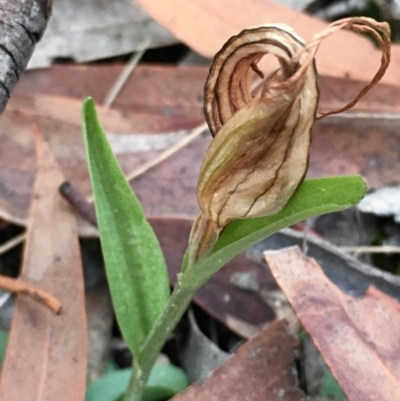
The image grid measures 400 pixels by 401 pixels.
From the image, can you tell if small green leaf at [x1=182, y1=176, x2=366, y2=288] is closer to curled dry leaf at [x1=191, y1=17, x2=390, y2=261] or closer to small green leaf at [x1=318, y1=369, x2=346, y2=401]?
curled dry leaf at [x1=191, y1=17, x2=390, y2=261]

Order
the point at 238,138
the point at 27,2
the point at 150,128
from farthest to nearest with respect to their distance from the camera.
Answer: the point at 150,128, the point at 27,2, the point at 238,138

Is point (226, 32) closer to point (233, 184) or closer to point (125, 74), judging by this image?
point (125, 74)

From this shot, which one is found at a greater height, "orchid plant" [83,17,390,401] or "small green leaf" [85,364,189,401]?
"orchid plant" [83,17,390,401]

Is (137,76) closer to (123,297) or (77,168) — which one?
(77,168)

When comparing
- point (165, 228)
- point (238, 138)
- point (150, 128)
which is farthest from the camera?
point (150, 128)

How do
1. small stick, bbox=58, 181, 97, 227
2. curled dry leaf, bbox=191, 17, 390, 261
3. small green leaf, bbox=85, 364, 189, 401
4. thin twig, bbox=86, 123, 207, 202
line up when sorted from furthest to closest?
thin twig, bbox=86, 123, 207, 202 → small stick, bbox=58, 181, 97, 227 → small green leaf, bbox=85, 364, 189, 401 → curled dry leaf, bbox=191, 17, 390, 261

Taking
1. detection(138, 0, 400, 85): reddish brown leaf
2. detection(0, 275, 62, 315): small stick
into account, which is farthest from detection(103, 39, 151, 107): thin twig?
detection(0, 275, 62, 315): small stick

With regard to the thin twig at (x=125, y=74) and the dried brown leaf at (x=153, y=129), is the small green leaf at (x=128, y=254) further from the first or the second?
the thin twig at (x=125, y=74)

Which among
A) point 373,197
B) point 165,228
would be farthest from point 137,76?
point 373,197
